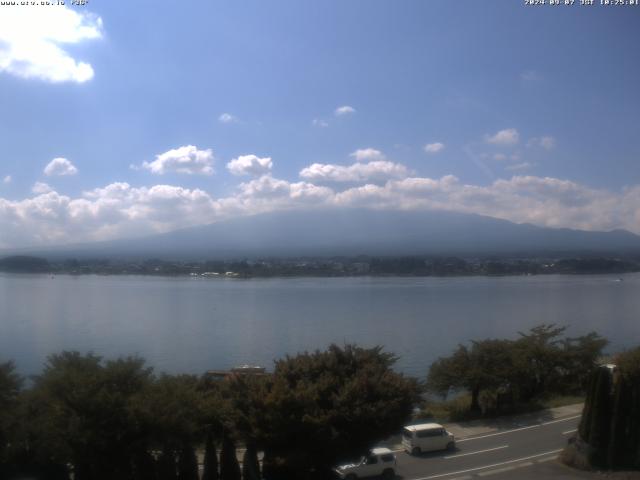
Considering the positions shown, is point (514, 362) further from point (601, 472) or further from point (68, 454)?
point (68, 454)

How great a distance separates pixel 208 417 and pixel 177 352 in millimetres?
17768

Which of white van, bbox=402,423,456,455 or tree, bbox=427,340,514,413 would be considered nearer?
white van, bbox=402,423,456,455

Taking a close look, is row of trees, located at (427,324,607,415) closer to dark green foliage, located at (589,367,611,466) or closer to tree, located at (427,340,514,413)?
tree, located at (427,340,514,413)

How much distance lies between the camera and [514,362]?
45.3 feet

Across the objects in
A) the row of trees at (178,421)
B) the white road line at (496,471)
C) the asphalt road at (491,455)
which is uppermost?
the row of trees at (178,421)

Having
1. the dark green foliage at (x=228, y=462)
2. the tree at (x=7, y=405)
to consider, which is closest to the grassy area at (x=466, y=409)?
the dark green foliage at (x=228, y=462)

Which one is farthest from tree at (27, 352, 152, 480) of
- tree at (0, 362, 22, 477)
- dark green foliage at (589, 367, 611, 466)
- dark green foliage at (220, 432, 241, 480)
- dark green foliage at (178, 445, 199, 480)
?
dark green foliage at (589, 367, 611, 466)

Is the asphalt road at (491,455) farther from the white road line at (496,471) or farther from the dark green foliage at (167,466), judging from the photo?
the dark green foliage at (167,466)

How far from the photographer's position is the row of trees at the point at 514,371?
13.6 meters

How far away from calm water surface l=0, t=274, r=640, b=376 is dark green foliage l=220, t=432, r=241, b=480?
14.1 metres

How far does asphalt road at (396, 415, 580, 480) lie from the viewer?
8297mm

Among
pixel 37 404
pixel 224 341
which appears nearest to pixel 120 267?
pixel 224 341

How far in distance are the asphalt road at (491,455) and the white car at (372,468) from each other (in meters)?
0.32

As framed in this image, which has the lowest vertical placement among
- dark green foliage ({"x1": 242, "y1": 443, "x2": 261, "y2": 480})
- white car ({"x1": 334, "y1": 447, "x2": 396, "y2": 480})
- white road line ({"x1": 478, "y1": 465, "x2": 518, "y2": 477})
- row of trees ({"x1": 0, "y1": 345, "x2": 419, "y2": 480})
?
white road line ({"x1": 478, "y1": 465, "x2": 518, "y2": 477})
